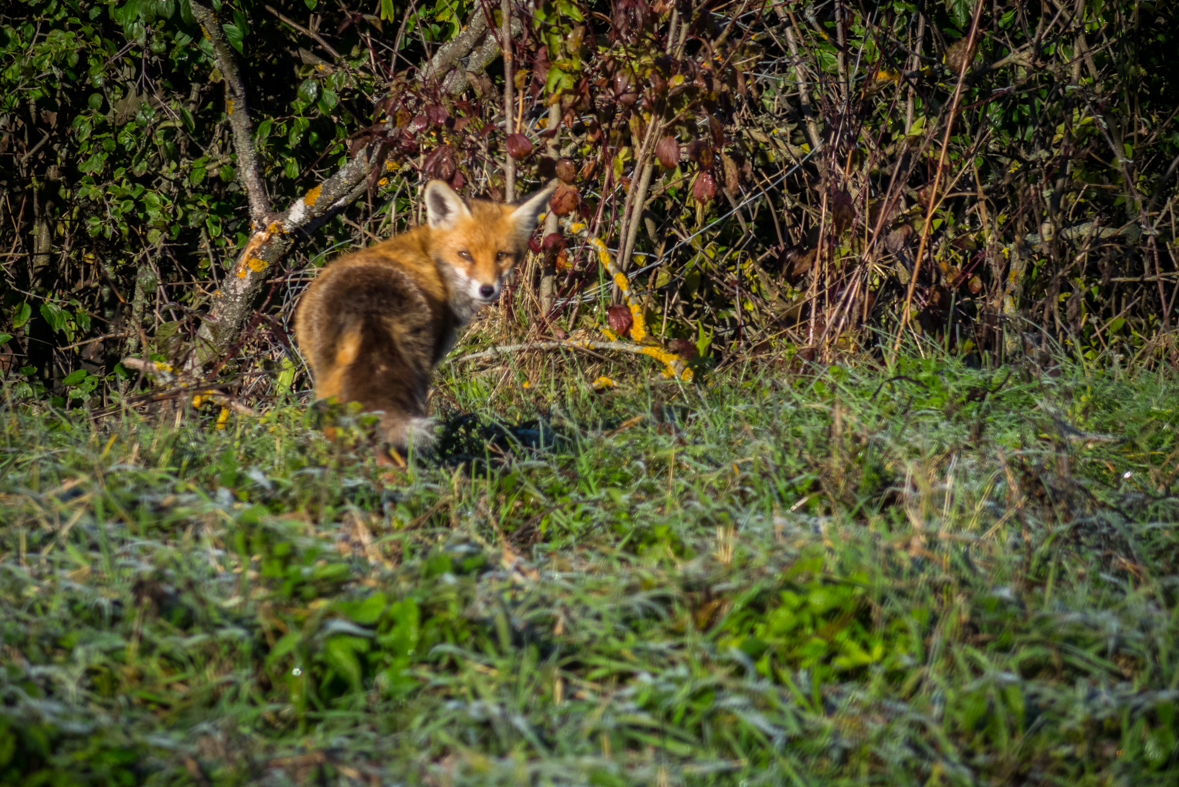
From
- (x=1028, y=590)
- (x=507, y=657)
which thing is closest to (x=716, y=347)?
(x=1028, y=590)

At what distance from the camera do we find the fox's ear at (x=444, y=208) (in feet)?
15.6

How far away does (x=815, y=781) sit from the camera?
2000mm

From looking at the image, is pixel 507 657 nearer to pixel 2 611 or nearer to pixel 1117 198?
pixel 2 611

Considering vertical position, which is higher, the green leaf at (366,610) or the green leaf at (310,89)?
the green leaf at (310,89)

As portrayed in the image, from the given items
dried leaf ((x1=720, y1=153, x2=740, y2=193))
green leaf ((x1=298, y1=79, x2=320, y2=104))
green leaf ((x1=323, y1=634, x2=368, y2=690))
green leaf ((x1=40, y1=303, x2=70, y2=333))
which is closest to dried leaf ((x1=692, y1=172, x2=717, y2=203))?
dried leaf ((x1=720, y1=153, x2=740, y2=193))

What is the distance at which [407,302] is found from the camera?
3951 millimetres

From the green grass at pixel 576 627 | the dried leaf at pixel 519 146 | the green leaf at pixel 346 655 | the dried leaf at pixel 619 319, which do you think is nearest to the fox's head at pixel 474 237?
the dried leaf at pixel 519 146

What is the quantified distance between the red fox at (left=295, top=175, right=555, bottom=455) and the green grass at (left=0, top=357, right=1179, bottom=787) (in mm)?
315

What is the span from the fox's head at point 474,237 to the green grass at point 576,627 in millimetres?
1573

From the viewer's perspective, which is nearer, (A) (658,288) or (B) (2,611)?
(B) (2,611)

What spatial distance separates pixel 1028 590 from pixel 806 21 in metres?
4.82

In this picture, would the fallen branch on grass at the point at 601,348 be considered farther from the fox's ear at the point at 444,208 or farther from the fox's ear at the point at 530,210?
the fox's ear at the point at 444,208

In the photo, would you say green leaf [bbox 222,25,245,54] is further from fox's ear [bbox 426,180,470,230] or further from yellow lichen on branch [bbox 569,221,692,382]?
yellow lichen on branch [bbox 569,221,692,382]

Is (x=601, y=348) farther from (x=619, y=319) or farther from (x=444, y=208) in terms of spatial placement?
(x=444, y=208)
